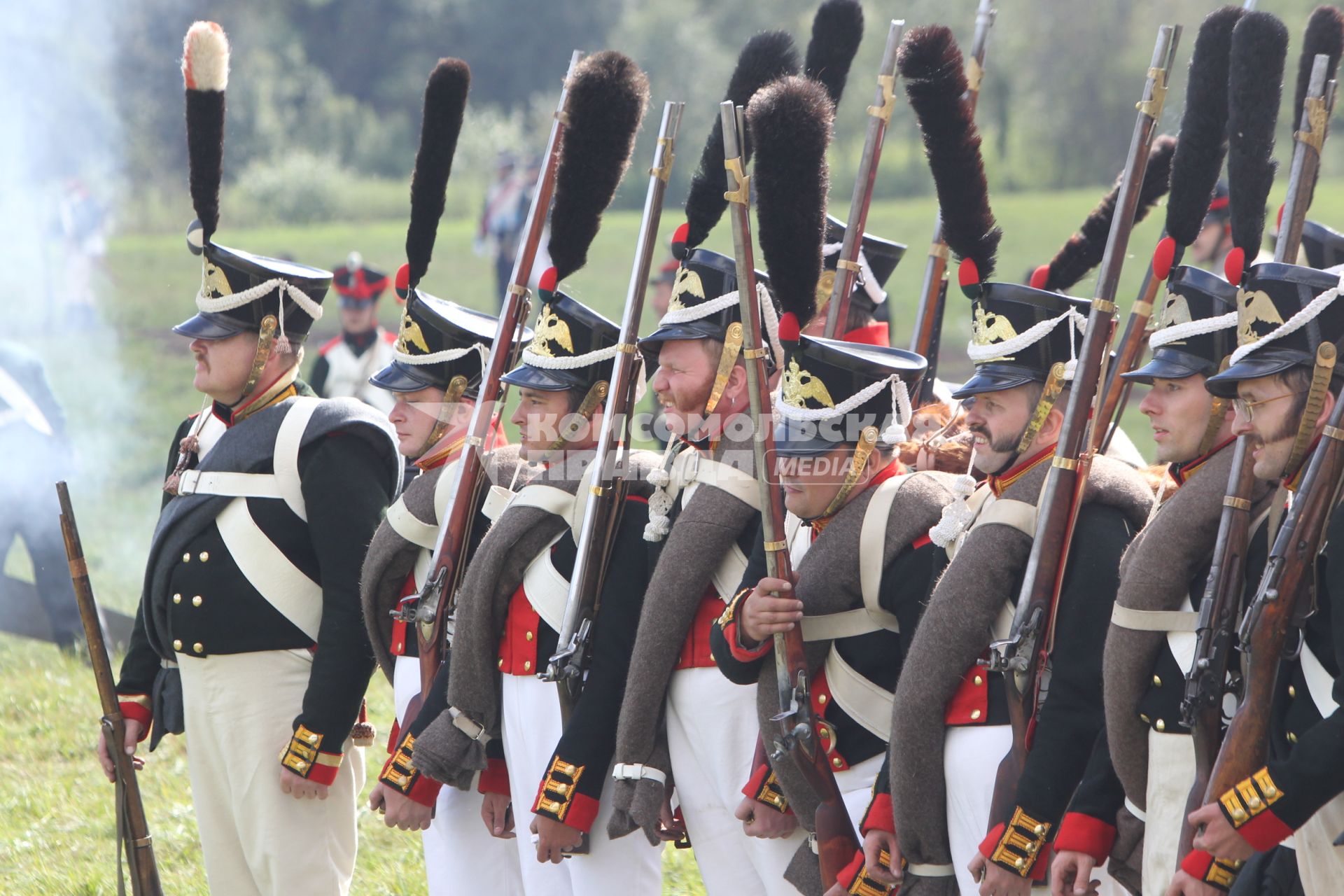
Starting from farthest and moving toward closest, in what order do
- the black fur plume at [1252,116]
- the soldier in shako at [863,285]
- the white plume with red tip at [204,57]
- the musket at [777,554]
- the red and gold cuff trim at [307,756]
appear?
the soldier in shako at [863,285], the white plume with red tip at [204,57], the red and gold cuff trim at [307,756], the musket at [777,554], the black fur plume at [1252,116]

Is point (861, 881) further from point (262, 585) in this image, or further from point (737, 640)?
point (262, 585)

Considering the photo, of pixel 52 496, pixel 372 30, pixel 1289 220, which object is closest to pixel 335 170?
pixel 372 30

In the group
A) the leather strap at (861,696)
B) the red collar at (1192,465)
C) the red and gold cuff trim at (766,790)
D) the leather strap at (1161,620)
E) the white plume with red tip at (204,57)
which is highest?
the white plume with red tip at (204,57)

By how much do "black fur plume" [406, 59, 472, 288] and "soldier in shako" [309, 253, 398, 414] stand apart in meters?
5.07

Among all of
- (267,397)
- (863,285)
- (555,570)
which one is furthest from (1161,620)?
(267,397)

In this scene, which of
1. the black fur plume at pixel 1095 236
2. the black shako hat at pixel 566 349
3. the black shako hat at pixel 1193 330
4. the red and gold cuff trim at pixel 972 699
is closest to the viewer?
the black shako hat at pixel 1193 330

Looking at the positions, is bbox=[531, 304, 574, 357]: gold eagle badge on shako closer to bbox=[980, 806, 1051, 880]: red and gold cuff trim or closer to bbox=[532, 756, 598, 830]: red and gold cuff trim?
bbox=[532, 756, 598, 830]: red and gold cuff trim

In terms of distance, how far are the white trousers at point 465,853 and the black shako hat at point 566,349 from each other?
120cm

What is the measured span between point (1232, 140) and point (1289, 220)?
8.7 inches

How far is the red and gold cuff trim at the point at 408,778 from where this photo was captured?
4.54 m

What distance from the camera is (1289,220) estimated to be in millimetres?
3459

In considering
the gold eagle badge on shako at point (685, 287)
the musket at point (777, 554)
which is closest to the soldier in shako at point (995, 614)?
the musket at point (777, 554)

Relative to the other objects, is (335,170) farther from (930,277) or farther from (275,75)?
(930,277)

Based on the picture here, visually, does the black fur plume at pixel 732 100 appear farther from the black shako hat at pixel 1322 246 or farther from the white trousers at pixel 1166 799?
the white trousers at pixel 1166 799
